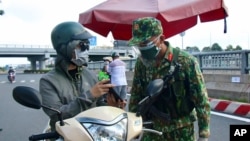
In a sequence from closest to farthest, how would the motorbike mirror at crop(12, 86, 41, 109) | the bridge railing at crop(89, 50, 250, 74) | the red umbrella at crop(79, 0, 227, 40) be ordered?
the motorbike mirror at crop(12, 86, 41, 109), the red umbrella at crop(79, 0, 227, 40), the bridge railing at crop(89, 50, 250, 74)

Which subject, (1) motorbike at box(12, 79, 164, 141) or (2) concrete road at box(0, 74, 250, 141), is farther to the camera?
(2) concrete road at box(0, 74, 250, 141)

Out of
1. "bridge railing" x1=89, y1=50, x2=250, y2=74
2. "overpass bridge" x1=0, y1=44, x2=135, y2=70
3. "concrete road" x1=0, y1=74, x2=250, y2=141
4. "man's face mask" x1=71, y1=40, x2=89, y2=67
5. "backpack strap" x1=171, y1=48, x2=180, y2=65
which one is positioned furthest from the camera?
"overpass bridge" x1=0, y1=44, x2=135, y2=70

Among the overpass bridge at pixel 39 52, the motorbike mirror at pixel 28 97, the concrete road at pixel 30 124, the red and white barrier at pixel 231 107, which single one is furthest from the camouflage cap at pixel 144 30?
the overpass bridge at pixel 39 52

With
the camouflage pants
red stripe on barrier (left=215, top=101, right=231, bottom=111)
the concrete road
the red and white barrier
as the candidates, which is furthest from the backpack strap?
red stripe on barrier (left=215, top=101, right=231, bottom=111)

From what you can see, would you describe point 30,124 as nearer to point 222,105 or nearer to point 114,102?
point 222,105

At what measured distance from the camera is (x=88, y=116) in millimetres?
1912

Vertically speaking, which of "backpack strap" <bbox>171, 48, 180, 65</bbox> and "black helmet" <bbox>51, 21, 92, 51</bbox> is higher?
"black helmet" <bbox>51, 21, 92, 51</bbox>

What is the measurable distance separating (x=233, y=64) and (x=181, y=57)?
8.11m

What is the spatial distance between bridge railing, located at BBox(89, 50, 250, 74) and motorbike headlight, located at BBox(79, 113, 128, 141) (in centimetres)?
842

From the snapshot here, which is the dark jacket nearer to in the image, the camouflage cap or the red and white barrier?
the camouflage cap

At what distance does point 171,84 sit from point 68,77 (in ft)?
2.44

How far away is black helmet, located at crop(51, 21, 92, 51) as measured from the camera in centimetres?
252

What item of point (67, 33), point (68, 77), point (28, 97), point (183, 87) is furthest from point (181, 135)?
point (28, 97)

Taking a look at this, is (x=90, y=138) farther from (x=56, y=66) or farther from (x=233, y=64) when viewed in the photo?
(x=233, y=64)
